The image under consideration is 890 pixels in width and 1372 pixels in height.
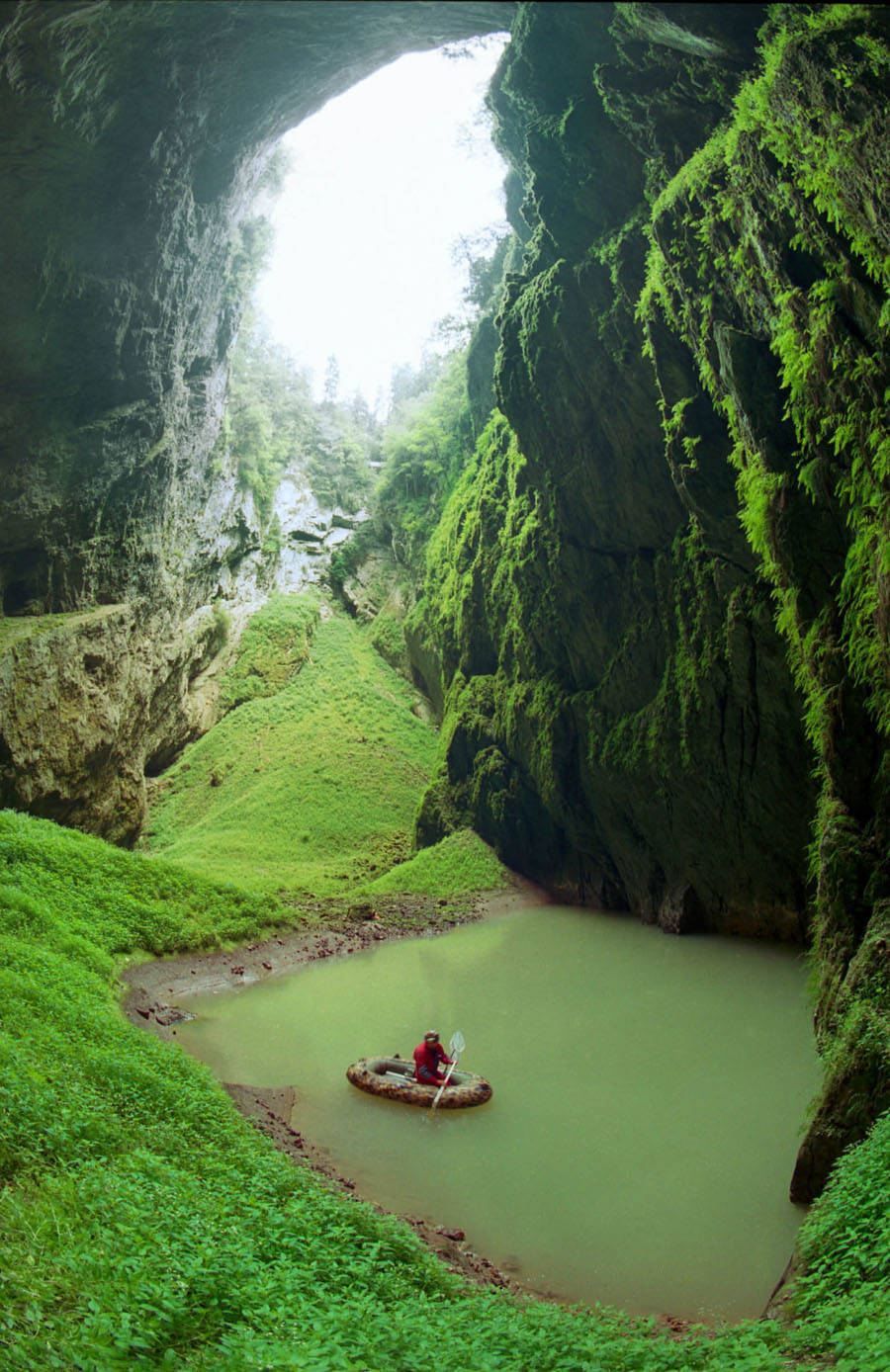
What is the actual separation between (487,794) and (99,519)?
44.0ft

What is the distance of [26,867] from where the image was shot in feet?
48.5

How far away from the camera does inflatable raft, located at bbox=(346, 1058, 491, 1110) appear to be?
985 cm

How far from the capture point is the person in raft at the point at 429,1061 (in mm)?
10211

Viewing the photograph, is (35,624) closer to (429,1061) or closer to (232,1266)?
(429,1061)

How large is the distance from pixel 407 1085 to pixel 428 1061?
1.24 feet

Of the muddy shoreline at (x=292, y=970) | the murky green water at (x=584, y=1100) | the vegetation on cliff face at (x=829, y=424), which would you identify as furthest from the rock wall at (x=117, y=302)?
the vegetation on cliff face at (x=829, y=424)

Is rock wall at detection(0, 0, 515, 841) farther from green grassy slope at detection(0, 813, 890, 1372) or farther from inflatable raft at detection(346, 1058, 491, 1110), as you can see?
green grassy slope at detection(0, 813, 890, 1372)

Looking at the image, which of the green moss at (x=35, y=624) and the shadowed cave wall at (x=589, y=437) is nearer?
the shadowed cave wall at (x=589, y=437)

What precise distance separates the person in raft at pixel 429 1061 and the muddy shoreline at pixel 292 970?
1571 mm

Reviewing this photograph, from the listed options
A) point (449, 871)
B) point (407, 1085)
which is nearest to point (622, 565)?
point (449, 871)

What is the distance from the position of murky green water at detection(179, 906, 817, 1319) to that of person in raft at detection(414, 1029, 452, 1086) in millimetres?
452

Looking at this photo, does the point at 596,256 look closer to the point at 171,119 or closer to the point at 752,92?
the point at 752,92

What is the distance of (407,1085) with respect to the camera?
33.3 feet

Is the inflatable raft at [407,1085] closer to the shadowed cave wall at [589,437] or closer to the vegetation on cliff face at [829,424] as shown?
the vegetation on cliff face at [829,424]
